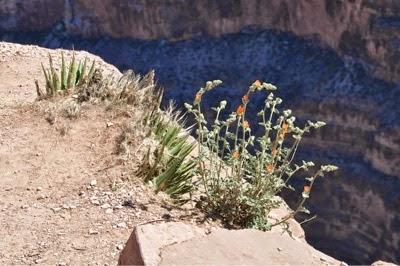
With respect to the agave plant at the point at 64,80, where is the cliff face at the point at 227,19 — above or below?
below

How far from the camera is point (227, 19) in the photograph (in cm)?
2733

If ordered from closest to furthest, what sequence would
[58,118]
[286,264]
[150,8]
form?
[286,264]
[58,118]
[150,8]

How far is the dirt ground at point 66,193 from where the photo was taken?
4.93 meters

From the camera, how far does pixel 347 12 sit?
79.0 feet

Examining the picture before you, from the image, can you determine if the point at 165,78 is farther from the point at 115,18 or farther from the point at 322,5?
the point at 322,5

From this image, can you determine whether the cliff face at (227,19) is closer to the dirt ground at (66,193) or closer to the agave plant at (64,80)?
the agave plant at (64,80)

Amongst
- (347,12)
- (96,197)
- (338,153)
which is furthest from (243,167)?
(347,12)

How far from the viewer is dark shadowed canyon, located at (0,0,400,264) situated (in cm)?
2122

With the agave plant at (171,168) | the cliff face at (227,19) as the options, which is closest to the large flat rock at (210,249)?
the agave plant at (171,168)

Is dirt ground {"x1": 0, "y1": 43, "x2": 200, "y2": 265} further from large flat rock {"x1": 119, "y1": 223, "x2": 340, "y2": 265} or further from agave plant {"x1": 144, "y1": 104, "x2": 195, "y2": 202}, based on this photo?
large flat rock {"x1": 119, "y1": 223, "x2": 340, "y2": 265}

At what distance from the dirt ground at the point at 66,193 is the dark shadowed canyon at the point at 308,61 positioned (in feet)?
45.2

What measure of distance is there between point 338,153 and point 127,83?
1602 centimetres

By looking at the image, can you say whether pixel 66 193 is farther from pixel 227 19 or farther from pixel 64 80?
pixel 227 19

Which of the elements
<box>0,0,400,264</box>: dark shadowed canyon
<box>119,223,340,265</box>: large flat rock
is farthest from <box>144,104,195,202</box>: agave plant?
<box>0,0,400,264</box>: dark shadowed canyon
